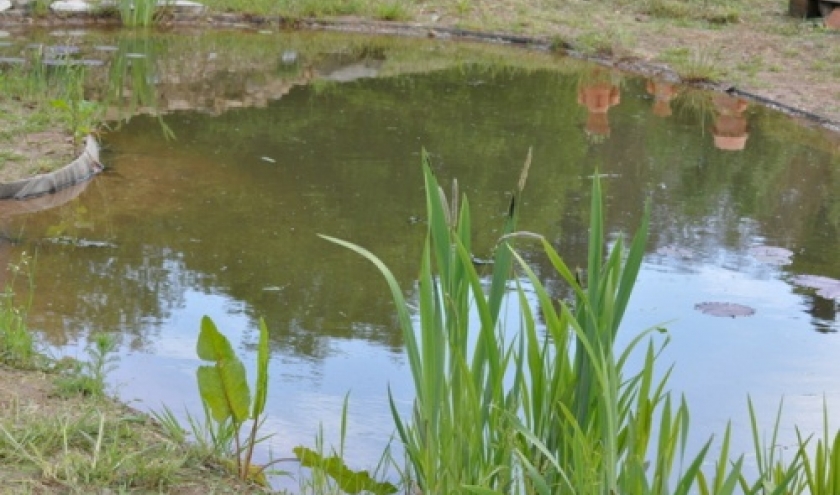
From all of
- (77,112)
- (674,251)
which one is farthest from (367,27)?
(674,251)

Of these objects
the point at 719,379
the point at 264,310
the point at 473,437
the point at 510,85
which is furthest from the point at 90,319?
the point at 510,85

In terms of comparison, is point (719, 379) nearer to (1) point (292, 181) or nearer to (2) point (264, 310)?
(2) point (264, 310)

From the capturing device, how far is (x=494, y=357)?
115 inches

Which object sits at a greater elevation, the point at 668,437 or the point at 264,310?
the point at 668,437

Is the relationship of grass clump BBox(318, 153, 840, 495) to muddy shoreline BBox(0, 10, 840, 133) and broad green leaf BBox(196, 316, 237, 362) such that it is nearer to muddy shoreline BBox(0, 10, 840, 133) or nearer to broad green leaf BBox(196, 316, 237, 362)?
broad green leaf BBox(196, 316, 237, 362)

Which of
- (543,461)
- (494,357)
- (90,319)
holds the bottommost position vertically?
(90,319)

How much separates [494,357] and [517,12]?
1132 cm

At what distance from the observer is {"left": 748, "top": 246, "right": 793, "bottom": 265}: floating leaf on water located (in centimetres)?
648

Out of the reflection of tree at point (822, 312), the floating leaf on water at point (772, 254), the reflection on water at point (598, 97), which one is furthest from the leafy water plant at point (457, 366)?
the reflection on water at point (598, 97)

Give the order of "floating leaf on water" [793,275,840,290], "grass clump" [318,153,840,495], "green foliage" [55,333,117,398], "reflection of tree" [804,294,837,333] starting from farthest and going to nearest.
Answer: "floating leaf on water" [793,275,840,290] < "reflection of tree" [804,294,837,333] < "green foliage" [55,333,117,398] < "grass clump" [318,153,840,495]

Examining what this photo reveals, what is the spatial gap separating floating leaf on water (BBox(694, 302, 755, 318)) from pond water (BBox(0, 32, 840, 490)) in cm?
7

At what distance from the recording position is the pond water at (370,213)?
487 centimetres

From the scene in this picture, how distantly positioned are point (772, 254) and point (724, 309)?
1040mm

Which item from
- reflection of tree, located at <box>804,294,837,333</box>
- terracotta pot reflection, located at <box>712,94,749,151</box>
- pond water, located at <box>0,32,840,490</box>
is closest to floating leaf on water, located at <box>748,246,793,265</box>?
pond water, located at <box>0,32,840,490</box>
